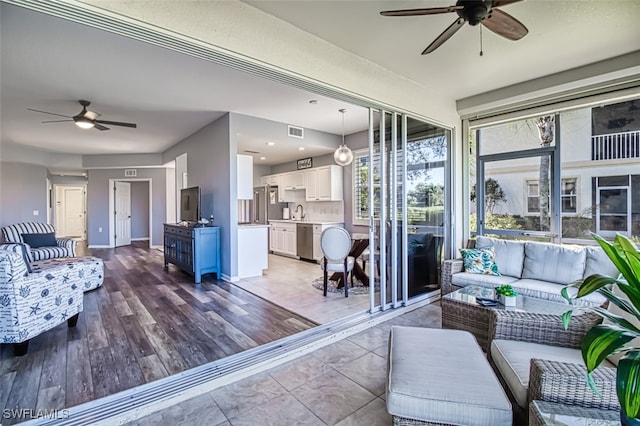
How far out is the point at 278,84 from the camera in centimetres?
372

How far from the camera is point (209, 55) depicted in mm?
2121

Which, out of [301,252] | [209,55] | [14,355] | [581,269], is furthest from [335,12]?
[301,252]

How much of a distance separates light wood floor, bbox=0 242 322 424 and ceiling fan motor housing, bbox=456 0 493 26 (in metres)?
2.93

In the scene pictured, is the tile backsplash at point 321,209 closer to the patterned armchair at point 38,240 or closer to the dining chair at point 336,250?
the dining chair at point 336,250

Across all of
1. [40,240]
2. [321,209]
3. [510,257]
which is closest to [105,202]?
[40,240]

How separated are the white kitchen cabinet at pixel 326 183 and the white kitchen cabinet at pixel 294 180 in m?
0.41

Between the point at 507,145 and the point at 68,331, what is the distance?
18.8 ft

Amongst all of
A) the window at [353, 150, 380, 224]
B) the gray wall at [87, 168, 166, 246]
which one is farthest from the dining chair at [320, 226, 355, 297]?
the gray wall at [87, 168, 166, 246]

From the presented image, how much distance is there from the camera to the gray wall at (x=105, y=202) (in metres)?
9.11

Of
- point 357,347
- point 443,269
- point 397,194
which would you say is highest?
point 397,194

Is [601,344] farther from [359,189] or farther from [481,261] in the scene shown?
[359,189]

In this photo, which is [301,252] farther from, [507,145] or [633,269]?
[633,269]

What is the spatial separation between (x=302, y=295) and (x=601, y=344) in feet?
11.7

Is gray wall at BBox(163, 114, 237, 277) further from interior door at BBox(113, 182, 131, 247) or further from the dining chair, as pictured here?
interior door at BBox(113, 182, 131, 247)
